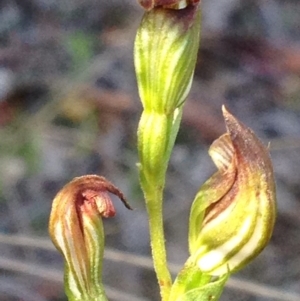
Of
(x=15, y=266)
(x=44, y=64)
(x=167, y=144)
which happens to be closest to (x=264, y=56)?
(x=44, y=64)

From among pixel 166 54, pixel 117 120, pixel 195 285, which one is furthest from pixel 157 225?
pixel 117 120

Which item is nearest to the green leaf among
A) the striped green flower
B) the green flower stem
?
the green flower stem

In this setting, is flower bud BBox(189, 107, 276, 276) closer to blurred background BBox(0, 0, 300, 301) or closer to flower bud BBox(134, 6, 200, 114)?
flower bud BBox(134, 6, 200, 114)

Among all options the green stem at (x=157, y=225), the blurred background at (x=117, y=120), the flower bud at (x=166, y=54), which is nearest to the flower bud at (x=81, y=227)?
the green stem at (x=157, y=225)

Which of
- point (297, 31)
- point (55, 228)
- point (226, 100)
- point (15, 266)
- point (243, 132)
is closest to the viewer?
point (243, 132)

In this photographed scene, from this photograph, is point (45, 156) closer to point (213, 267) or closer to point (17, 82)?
point (17, 82)

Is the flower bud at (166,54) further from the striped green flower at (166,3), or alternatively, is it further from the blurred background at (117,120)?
the blurred background at (117,120)

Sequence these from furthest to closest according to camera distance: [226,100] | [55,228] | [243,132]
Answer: [226,100]
[55,228]
[243,132]

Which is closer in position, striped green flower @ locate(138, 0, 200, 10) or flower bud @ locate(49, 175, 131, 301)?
striped green flower @ locate(138, 0, 200, 10)
